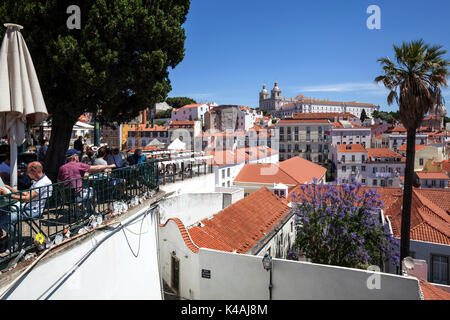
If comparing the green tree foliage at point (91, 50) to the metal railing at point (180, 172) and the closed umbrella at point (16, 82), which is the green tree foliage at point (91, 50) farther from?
the closed umbrella at point (16, 82)

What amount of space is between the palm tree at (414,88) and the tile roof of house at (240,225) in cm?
574

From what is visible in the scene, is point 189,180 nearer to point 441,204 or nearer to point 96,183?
point 96,183

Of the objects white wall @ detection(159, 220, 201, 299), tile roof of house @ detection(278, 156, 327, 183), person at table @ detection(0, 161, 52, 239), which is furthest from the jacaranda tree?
tile roof of house @ detection(278, 156, 327, 183)

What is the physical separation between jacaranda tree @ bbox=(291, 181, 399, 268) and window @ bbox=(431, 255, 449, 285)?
152cm

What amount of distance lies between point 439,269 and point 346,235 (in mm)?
4534

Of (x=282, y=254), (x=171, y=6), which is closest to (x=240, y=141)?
(x=282, y=254)

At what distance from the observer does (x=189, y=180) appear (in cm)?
1123

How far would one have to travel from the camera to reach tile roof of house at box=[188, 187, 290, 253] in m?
11.0

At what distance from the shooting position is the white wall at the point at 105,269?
3.83m

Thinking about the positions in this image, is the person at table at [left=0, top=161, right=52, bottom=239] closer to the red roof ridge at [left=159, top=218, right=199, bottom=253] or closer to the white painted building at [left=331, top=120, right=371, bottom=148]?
the red roof ridge at [left=159, top=218, right=199, bottom=253]

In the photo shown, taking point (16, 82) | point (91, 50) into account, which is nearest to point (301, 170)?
point (91, 50)

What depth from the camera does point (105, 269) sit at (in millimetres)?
4973

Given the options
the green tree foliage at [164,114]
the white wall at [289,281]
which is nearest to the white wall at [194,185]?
the white wall at [289,281]
